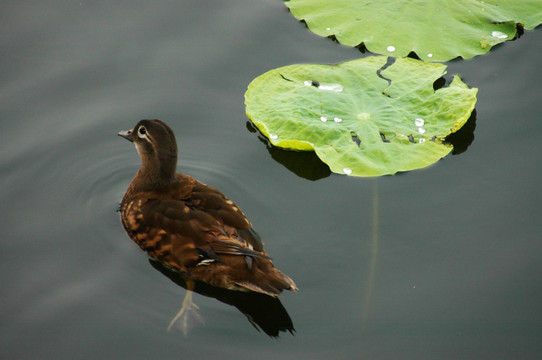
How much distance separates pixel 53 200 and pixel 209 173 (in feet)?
4.67

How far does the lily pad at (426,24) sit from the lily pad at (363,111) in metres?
0.23

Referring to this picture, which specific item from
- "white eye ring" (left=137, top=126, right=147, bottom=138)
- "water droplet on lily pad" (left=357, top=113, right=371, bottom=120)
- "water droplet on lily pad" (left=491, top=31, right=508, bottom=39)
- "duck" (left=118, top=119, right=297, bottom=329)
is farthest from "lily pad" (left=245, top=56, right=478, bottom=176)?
"white eye ring" (left=137, top=126, right=147, bottom=138)

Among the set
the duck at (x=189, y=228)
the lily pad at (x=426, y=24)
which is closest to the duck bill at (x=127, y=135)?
the duck at (x=189, y=228)

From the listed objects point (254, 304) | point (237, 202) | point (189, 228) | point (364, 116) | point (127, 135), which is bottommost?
point (254, 304)

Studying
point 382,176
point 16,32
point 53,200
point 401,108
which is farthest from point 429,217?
point 16,32

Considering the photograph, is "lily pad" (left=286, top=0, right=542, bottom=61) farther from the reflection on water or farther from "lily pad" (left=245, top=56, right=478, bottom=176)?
the reflection on water

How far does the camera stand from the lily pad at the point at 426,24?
7.11 metres

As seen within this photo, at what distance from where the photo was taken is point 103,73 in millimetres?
7348

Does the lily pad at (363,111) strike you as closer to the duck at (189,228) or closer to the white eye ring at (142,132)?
the duck at (189,228)

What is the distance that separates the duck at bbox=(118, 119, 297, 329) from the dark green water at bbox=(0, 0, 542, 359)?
0.19m

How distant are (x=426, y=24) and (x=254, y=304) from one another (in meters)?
3.56

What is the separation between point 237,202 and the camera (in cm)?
626

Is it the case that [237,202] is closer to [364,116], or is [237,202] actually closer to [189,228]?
[189,228]

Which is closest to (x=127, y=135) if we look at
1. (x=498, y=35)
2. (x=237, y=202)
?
(x=237, y=202)
